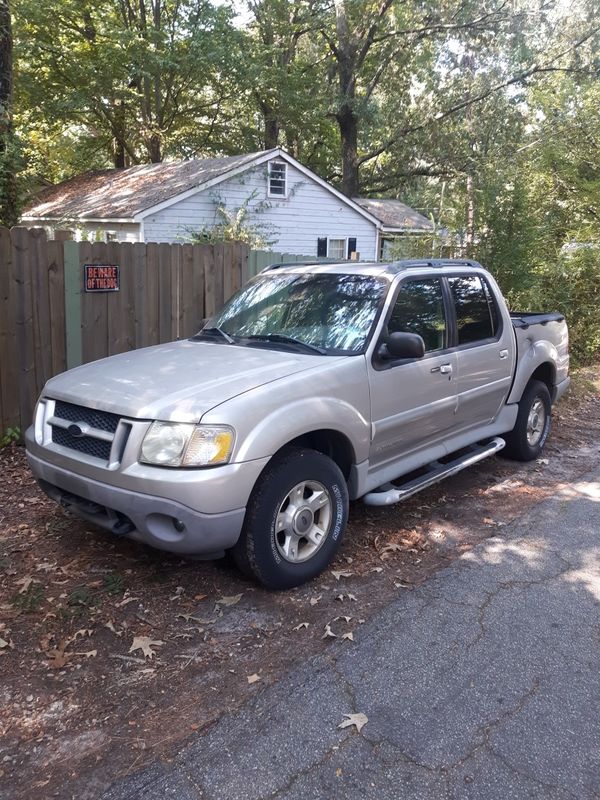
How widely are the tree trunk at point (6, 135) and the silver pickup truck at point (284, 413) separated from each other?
581 centimetres

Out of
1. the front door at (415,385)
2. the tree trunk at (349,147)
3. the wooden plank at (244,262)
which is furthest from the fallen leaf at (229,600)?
the tree trunk at (349,147)

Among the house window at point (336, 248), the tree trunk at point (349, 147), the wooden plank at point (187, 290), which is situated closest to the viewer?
the wooden plank at point (187, 290)

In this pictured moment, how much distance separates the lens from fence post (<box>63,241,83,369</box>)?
20.7 ft

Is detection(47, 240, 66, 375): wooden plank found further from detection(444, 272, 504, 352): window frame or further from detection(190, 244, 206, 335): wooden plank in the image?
detection(444, 272, 504, 352): window frame

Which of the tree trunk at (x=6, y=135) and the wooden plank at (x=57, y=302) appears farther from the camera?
the tree trunk at (x=6, y=135)

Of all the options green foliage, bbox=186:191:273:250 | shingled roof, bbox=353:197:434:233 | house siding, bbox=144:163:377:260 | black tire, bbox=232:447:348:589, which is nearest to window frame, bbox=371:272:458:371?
black tire, bbox=232:447:348:589

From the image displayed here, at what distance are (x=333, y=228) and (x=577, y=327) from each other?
42.3 ft

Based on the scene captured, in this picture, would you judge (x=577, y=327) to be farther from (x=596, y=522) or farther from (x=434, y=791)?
(x=434, y=791)

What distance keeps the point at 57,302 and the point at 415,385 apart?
357 cm

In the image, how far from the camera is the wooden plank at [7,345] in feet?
19.3

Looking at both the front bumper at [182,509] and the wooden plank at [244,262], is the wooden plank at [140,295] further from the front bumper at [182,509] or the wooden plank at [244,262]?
the front bumper at [182,509]

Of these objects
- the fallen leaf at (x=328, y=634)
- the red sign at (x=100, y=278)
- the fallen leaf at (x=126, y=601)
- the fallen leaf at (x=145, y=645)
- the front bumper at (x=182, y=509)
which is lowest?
the fallen leaf at (x=328, y=634)

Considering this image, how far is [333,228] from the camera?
A: 23.2m

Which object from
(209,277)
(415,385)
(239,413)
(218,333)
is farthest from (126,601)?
(209,277)
